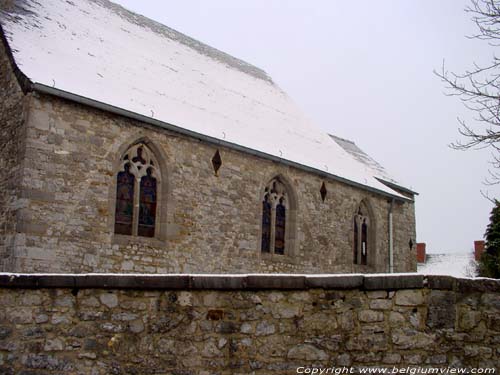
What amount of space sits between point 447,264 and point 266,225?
32922mm

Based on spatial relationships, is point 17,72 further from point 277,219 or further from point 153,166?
point 277,219

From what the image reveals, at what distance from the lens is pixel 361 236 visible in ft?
68.5

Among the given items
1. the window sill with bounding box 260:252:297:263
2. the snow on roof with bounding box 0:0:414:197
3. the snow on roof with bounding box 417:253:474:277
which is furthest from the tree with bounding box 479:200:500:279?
the snow on roof with bounding box 417:253:474:277

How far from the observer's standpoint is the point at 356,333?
5.70 meters

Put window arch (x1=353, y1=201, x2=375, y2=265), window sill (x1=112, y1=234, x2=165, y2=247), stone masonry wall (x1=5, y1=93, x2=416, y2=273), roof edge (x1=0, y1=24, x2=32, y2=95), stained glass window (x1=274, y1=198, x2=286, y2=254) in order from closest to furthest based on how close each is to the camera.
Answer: stone masonry wall (x1=5, y1=93, x2=416, y2=273) < roof edge (x1=0, y1=24, x2=32, y2=95) < window sill (x1=112, y1=234, x2=165, y2=247) < stained glass window (x1=274, y1=198, x2=286, y2=254) < window arch (x1=353, y1=201, x2=375, y2=265)

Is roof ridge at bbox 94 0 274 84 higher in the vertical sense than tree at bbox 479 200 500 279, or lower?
higher

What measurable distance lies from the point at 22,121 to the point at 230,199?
532 centimetres

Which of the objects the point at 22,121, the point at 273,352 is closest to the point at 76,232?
the point at 22,121

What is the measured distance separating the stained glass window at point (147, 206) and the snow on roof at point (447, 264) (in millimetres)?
33842

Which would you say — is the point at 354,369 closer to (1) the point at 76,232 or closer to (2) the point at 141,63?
(1) the point at 76,232

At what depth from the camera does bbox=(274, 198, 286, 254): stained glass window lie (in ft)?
58.0

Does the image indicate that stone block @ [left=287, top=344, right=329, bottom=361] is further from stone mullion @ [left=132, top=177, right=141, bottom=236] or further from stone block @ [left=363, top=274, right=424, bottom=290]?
stone mullion @ [left=132, top=177, right=141, bottom=236]

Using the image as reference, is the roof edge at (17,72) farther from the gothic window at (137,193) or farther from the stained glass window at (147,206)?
the stained glass window at (147,206)

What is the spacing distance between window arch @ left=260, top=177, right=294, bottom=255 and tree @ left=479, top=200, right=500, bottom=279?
972 cm
